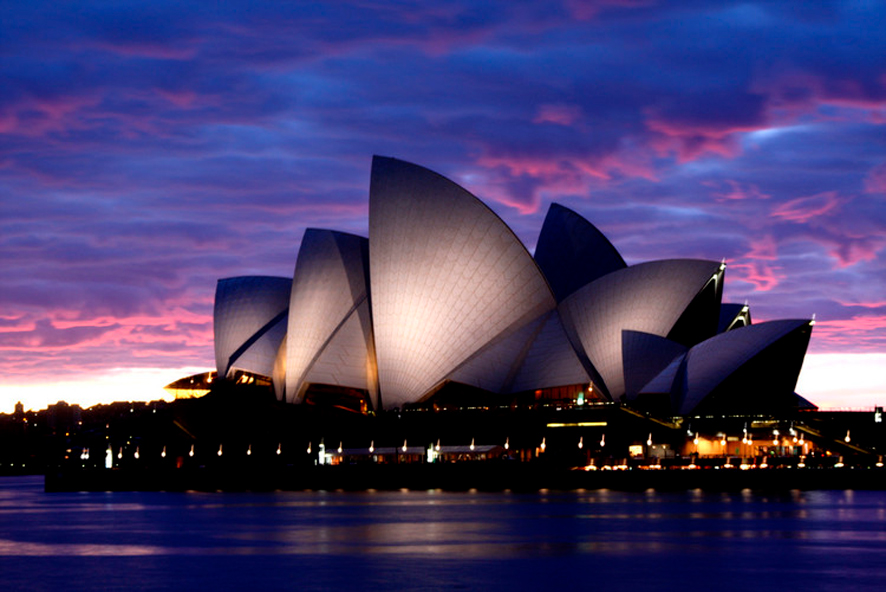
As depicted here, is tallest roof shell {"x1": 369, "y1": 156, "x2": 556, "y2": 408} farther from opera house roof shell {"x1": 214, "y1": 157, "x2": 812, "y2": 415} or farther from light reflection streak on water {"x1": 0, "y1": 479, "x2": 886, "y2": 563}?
light reflection streak on water {"x1": 0, "y1": 479, "x2": 886, "y2": 563}

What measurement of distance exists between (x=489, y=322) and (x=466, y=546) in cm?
3763

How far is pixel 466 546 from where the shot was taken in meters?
32.6

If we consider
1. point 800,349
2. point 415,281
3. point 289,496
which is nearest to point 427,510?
point 289,496

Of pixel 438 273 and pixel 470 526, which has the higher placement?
pixel 438 273

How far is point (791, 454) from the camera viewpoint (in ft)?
235

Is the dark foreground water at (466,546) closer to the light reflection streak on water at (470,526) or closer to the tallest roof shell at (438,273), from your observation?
the light reflection streak on water at (470,526)

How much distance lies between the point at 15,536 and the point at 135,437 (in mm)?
48362

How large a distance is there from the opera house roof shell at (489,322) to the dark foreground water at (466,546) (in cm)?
1486

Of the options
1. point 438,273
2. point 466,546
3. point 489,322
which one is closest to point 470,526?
point 466,546

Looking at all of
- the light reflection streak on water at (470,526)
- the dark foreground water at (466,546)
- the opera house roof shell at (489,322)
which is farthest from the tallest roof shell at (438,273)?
the dark foreground water at (466,546)

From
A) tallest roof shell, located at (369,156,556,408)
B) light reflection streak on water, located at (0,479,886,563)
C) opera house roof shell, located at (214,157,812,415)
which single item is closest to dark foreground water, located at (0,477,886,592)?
light reflection streak on water, located at (0,479,886,563)

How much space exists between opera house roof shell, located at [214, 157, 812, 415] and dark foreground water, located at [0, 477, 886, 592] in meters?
14.9

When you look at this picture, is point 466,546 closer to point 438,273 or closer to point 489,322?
point 438,273

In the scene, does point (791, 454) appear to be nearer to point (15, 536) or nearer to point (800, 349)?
point (800, 349)
